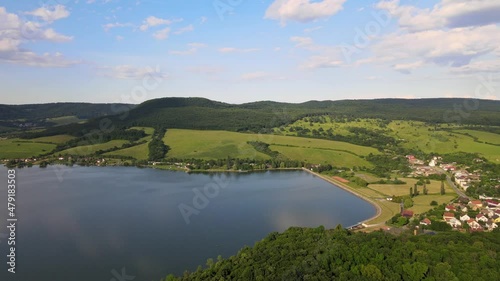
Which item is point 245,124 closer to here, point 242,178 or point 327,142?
point 327,142

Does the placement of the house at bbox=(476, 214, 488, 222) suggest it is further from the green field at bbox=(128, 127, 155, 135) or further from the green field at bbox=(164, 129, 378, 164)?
the green field at bbox=(128, 127, 155, 135)

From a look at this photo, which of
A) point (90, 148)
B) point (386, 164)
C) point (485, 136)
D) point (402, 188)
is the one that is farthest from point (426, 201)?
point (90, 148)

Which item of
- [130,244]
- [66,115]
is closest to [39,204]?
[130,244]

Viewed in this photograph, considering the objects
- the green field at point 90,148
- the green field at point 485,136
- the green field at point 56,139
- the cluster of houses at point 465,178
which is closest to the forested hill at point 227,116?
the green field at point 56,139

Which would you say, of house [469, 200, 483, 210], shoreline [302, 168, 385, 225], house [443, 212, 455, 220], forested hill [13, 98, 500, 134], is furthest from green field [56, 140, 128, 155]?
house [469, 200, 483, 210]

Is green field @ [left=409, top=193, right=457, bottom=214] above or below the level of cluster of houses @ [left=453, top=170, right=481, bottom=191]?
below
